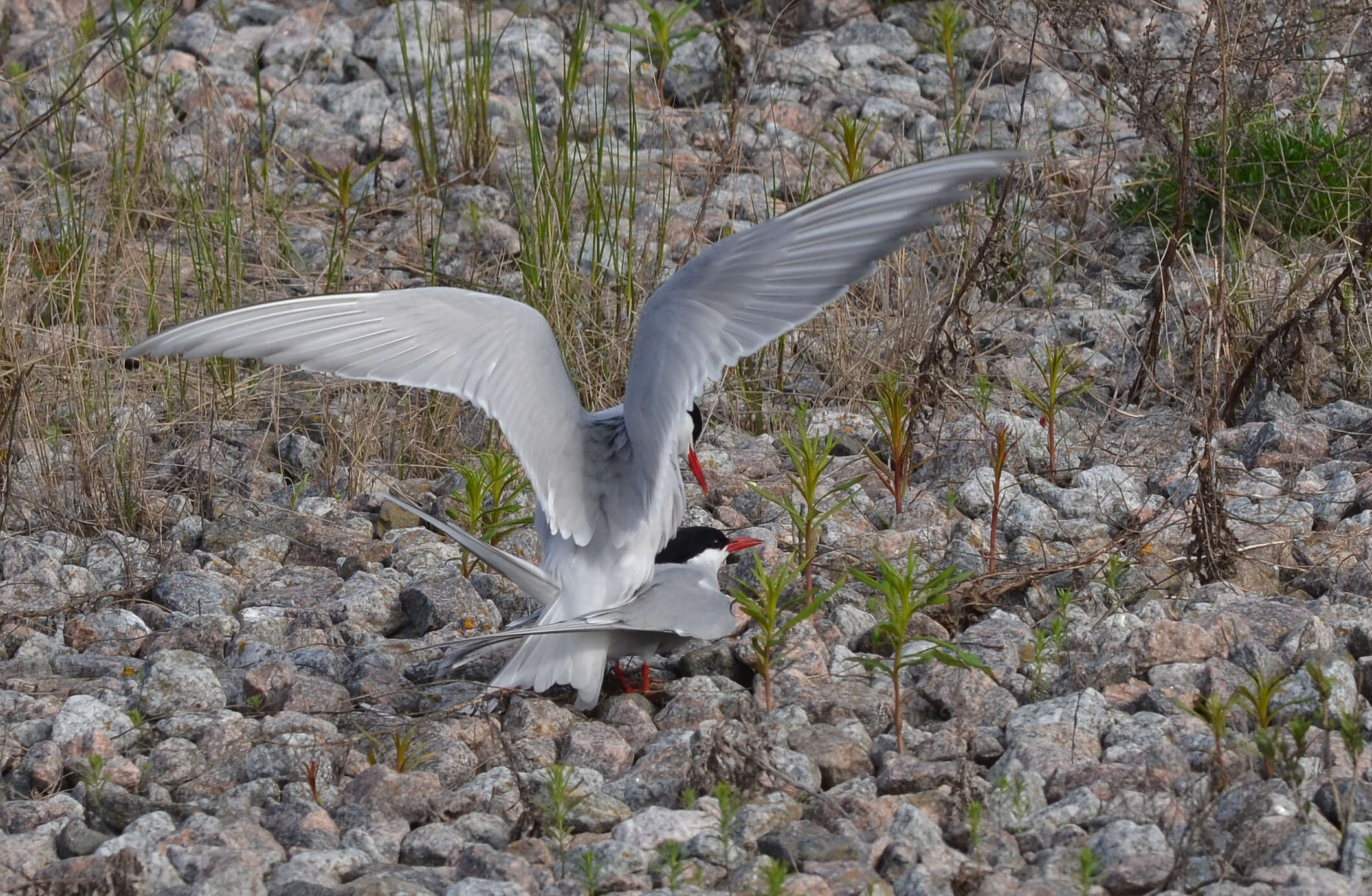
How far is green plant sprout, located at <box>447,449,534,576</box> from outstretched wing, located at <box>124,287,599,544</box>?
43 cm

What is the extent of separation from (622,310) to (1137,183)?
170cm

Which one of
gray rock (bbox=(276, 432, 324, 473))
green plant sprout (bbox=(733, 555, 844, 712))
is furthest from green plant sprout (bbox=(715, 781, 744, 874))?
gray rock (bbox=(276, 432, 324, 473))

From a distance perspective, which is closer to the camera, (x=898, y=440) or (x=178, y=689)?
(x=178, y=689)

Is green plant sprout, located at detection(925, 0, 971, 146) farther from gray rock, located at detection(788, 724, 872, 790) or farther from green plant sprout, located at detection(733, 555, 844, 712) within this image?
gray rock, located at detection(788, 724, 872, 790)

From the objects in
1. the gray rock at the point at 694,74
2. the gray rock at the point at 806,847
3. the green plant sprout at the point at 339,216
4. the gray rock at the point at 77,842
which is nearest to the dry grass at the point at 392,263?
the green plant sprout at the point at 339,216

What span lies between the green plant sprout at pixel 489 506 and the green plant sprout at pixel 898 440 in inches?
33.7

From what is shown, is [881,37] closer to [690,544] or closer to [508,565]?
[690,544]

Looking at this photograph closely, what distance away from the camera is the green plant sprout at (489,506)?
3.87 meters

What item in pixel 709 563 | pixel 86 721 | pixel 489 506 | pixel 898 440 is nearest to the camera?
pixel 86 721

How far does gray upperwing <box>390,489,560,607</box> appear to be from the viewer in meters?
3.16

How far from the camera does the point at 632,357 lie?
3371mm

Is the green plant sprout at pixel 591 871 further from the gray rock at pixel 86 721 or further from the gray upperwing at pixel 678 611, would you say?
the gray rock at pixel 86 721

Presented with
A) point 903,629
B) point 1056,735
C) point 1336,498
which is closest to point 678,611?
point 903,629

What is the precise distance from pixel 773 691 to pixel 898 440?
2.78ft
